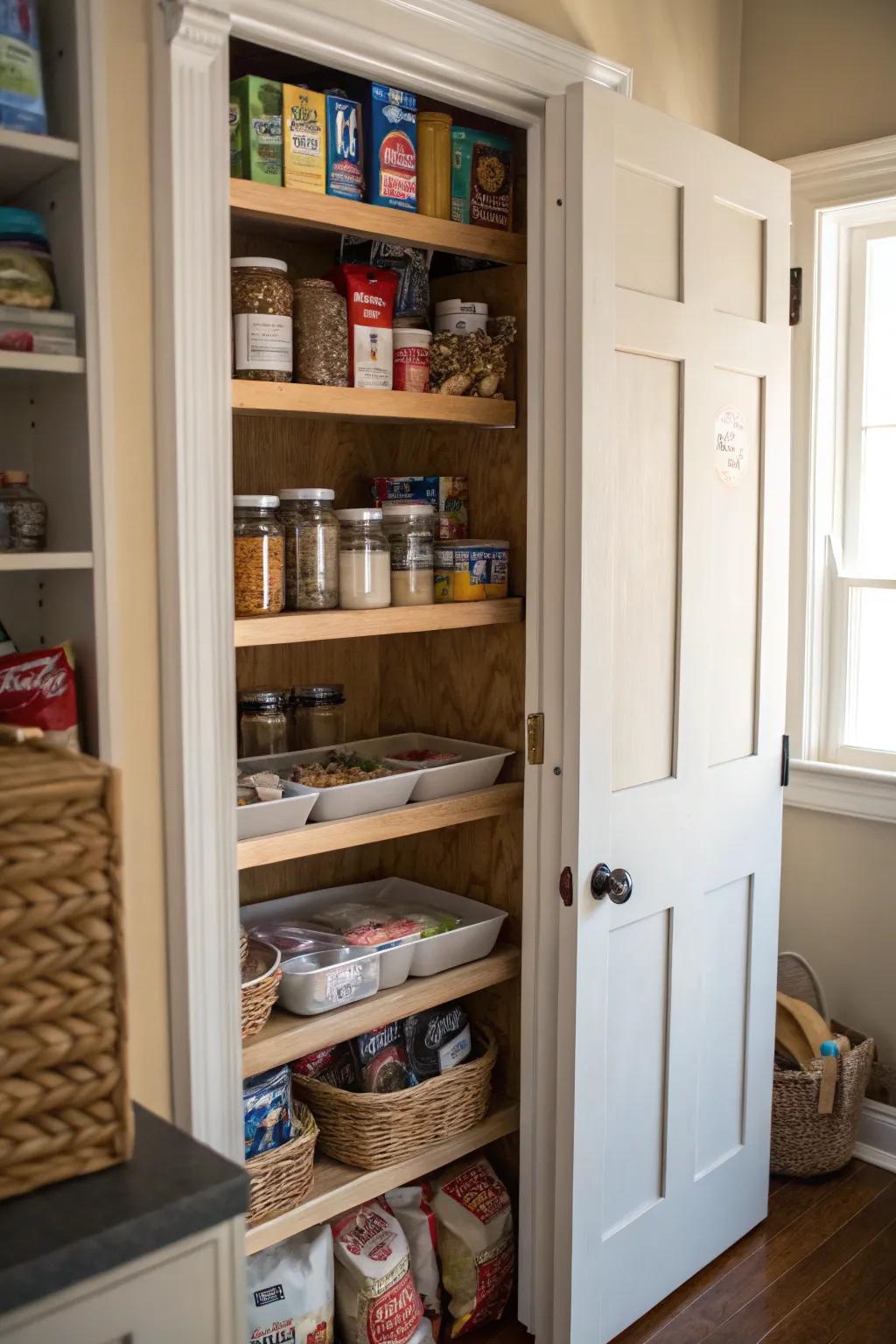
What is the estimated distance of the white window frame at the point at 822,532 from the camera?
109 inches

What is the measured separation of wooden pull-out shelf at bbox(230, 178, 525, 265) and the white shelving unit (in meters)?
0.30

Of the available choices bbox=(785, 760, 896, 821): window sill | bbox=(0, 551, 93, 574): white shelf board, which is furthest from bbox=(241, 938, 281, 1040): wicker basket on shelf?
bbox=(785, 760, 896, 821): window sill

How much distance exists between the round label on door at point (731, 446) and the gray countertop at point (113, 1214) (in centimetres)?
160

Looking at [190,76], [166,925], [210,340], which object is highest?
[190,76]

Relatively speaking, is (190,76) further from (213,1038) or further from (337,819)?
(213,1038)

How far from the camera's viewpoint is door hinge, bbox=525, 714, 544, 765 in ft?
6.93

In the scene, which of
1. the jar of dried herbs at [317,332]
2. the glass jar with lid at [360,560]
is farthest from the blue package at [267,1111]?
the jar of dried herbs at [317,332]

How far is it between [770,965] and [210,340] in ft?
5.82

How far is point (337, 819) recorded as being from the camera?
6.47ft

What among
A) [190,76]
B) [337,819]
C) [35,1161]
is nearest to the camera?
[35,1161]

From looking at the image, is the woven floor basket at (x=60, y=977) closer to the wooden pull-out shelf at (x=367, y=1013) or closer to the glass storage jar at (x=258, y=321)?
the wooden pull-out shelf at (x=367, y=1013)

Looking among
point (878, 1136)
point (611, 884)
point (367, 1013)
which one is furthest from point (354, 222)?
point (878, 1136)

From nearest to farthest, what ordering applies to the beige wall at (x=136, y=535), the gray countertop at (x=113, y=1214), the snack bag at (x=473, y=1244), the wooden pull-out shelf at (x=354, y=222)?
the gray countertop at (x=113, y=1214)
the beige wall at (x=136, y=535)
the wooden pull-out shelf at (x=354, y=222)
the snack bag at (x=473, y=1244)

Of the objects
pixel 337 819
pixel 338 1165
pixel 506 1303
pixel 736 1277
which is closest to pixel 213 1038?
pixel 337 819
